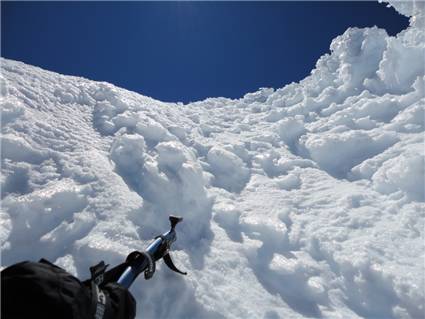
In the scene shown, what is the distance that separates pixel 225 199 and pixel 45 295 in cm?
581

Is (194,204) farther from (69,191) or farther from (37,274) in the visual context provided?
(37,274)

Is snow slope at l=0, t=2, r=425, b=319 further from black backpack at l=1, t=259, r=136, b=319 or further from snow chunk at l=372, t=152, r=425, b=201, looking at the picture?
black backpack at l=1, t=259, r=136, b=319

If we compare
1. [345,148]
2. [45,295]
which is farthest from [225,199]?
[45,295]

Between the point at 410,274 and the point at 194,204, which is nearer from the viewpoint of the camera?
the point at 410,274

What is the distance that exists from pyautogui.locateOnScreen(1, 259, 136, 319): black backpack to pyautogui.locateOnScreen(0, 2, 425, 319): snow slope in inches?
114

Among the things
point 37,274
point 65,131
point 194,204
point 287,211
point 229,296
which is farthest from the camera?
point 65,131

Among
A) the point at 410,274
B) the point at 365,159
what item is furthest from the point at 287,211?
the point at 365,159

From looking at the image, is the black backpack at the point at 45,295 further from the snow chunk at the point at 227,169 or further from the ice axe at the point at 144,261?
the snow chunk at the point at 227,169

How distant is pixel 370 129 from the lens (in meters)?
9.92

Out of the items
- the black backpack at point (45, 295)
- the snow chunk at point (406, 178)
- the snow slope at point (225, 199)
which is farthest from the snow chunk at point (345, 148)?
the black backpack at point (45, 295)

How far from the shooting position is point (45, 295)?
4.17 feet

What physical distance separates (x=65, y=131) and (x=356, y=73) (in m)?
11.8

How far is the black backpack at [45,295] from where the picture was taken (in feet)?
4.06

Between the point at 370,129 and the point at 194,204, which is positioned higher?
the point at 370,129
